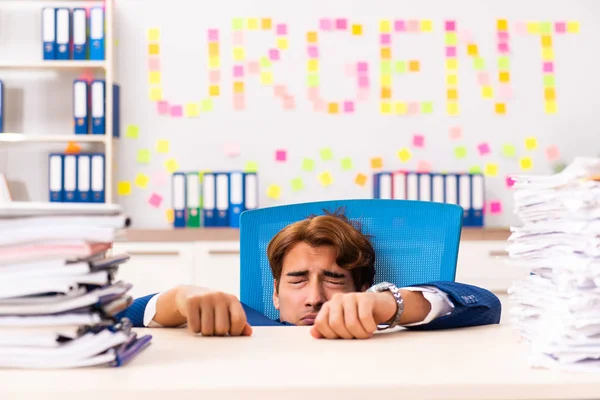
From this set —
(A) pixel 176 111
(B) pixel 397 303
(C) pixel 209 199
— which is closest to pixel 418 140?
(C) pixel 209 199

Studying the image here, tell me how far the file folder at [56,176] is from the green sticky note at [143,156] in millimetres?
422

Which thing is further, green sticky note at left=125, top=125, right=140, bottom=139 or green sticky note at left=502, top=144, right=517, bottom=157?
green sticky note at left=502, top=144, right=517, bottom=157

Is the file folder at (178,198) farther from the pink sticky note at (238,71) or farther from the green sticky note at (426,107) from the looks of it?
the green sticky note at (426,107)

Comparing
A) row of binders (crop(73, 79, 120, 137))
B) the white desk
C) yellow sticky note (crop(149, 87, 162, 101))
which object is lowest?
the white desk

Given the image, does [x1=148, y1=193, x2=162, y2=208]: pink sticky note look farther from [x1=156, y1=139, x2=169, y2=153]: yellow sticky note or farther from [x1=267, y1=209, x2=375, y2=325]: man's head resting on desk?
[x1=267, y1=209, x2=375, y2=325]: man's head resting on desk

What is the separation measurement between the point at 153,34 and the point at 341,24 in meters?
0.98

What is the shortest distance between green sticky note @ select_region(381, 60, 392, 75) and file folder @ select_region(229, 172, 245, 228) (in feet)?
3.16

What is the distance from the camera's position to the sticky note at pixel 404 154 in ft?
12.7

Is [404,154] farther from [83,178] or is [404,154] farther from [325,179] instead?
[83,178]

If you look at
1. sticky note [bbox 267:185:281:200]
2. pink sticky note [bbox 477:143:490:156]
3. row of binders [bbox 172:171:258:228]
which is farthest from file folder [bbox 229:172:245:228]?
pink sticky note [bbox 477:143:490:156]

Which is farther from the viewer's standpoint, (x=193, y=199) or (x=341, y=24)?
(x=341, y=24)

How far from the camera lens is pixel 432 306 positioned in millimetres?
1155

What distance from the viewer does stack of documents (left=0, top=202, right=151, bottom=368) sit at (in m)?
0.79

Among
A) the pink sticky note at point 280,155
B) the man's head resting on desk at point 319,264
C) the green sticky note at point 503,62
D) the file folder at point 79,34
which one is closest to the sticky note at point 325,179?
the pink sticky note at point 280,155
